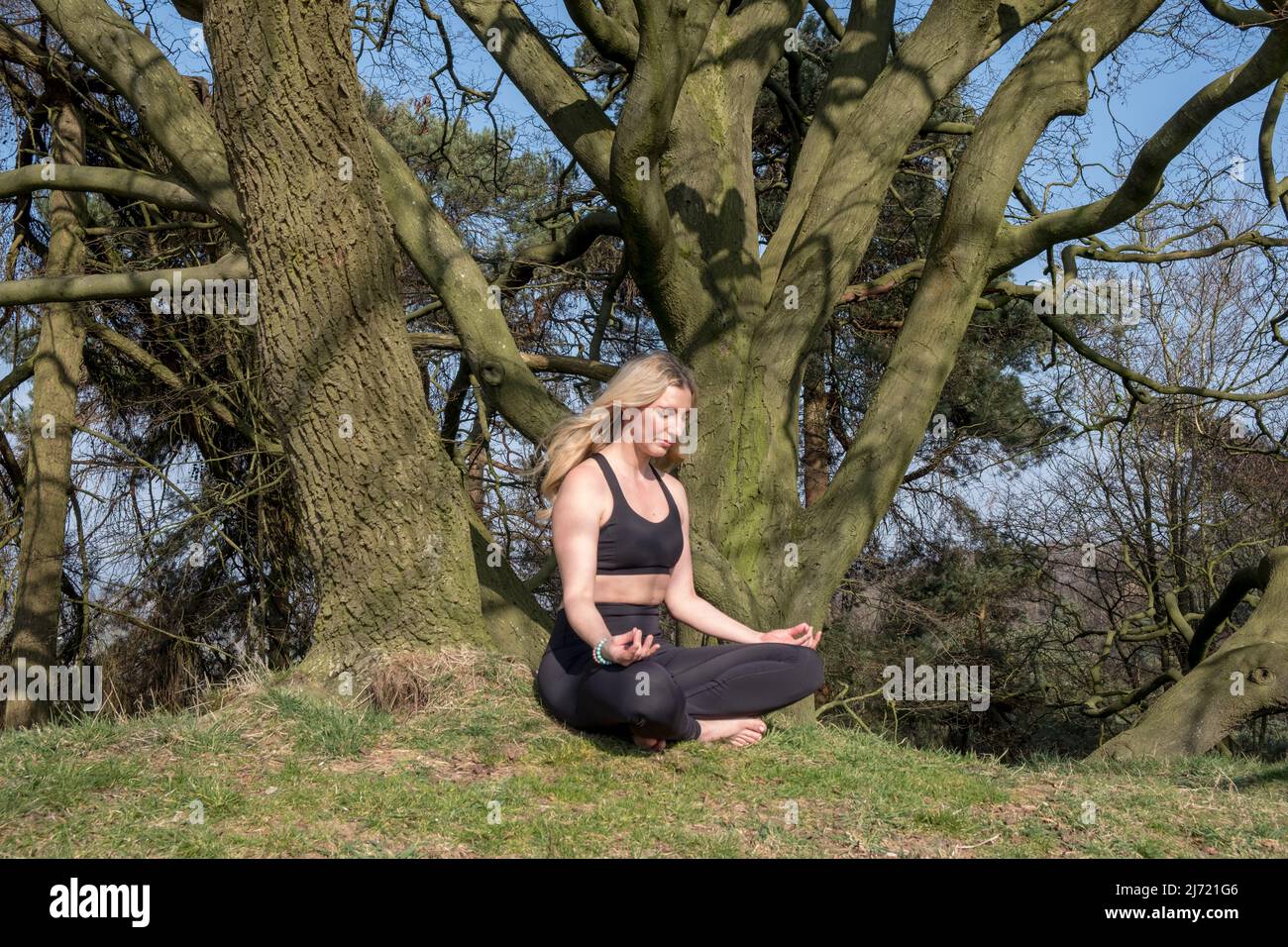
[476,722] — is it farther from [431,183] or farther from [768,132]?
[768,132]

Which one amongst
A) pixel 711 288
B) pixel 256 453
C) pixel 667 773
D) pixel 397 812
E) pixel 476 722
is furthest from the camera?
pixel 256 453

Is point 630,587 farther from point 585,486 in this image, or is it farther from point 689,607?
point 585,486

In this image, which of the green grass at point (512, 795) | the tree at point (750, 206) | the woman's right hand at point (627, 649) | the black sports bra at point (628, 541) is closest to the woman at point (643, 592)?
the black sports bra at point (628, 541)

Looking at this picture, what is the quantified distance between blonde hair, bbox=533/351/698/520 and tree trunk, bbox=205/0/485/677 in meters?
0.84

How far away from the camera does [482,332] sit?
6430mm

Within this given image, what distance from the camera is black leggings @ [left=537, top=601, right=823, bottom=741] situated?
14.3 ft

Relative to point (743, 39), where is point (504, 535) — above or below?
below

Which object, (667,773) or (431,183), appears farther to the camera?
(431,183)

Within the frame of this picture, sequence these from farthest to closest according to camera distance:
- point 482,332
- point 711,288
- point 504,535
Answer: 1. point 504,535
2. point 711,288
3. point 482,332

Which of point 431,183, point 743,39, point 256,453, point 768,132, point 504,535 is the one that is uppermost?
point 768,132

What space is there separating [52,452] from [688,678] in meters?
8.12

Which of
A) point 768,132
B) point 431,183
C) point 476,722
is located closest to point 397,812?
point 476,722

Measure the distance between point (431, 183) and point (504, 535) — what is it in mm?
4526

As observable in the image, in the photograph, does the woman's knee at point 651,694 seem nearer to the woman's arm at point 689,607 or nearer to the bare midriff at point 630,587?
the bare midriff at point 630,587
